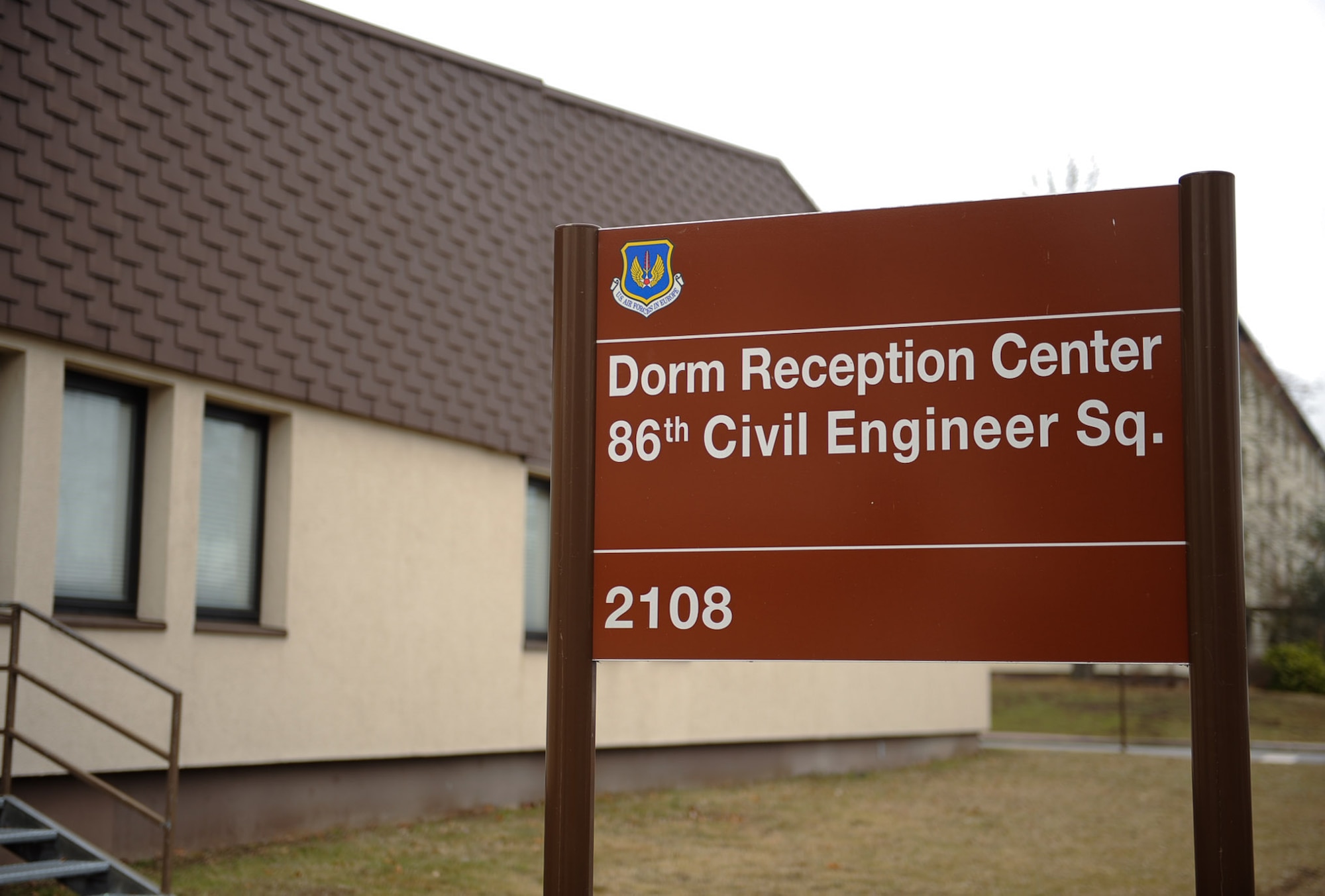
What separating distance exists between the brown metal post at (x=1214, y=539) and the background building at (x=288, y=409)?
8.40m

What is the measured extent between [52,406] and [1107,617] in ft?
27.8

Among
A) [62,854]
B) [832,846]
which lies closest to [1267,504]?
[832,846]

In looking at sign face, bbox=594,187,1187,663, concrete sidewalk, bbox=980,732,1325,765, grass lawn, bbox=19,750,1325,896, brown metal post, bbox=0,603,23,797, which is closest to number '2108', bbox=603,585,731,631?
sign face, bbox=594,187,1187,663

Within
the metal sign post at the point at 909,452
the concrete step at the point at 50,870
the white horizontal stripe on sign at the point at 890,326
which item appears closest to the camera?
the metal sign post at the point at 909,452

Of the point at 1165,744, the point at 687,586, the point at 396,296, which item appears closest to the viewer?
the point at 687,586

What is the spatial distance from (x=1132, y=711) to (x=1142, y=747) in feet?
21.2

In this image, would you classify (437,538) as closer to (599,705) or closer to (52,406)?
(599,705)

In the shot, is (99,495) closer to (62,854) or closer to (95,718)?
(95,718)

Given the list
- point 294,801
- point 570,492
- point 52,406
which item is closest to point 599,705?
point 294,801

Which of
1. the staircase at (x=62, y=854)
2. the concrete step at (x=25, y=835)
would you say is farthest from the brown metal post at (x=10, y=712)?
the concrete step at (x=25, y=835)

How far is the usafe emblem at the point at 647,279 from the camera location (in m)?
4.41

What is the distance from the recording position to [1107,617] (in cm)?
388

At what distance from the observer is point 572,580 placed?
4.30 metres

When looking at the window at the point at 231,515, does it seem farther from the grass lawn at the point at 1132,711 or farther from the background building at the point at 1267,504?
the background building at the point at 1267,504
